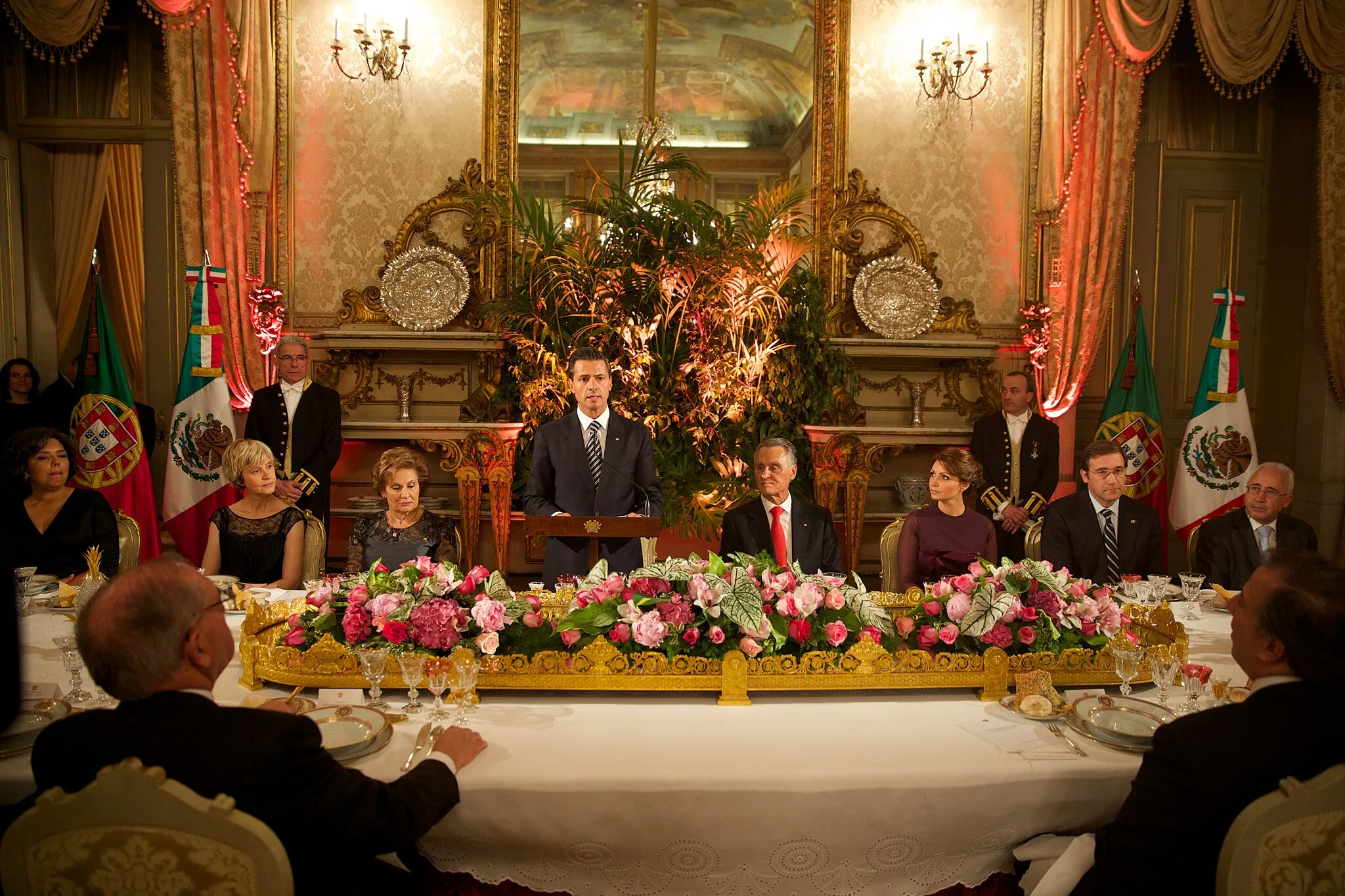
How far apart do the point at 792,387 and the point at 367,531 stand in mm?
3235

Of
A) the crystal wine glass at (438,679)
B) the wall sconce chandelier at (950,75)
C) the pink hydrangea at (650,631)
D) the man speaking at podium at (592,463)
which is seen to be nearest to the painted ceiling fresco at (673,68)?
the wall sconce chandelier at (950,75)

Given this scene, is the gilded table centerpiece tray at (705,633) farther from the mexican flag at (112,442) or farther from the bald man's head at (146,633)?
the mexican flag at (112,442)

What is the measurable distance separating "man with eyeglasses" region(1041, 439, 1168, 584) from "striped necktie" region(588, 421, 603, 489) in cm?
186

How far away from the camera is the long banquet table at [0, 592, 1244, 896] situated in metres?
1.84

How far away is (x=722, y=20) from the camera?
689cm

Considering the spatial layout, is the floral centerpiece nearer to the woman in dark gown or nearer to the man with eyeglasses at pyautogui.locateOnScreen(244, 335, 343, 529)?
the woman in dark gown

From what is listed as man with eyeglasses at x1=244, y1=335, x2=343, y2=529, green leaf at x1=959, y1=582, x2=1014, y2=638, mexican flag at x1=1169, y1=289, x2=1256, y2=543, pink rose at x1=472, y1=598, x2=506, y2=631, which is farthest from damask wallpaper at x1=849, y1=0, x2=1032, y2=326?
pink rose at x1=472, y1=598, x2=506, y2=631

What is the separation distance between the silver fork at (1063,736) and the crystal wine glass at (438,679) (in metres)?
1.39

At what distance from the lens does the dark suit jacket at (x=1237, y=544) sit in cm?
398

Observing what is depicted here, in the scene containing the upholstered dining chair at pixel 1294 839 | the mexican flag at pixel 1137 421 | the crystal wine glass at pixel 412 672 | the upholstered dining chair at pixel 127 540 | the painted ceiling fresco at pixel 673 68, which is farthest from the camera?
the painted ceiling fresco at pixel 673 68

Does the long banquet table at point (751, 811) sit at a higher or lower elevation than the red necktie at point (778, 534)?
lower

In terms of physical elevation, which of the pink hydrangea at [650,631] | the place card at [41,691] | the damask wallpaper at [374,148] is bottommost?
the place card at [41,691]

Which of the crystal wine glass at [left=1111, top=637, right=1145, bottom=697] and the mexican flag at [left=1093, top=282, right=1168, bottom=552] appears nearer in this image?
the crystal wine glass at [left=1111, top=637, right=1145, bottom=697]

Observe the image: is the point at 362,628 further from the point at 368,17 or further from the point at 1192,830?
the point at 368,17
